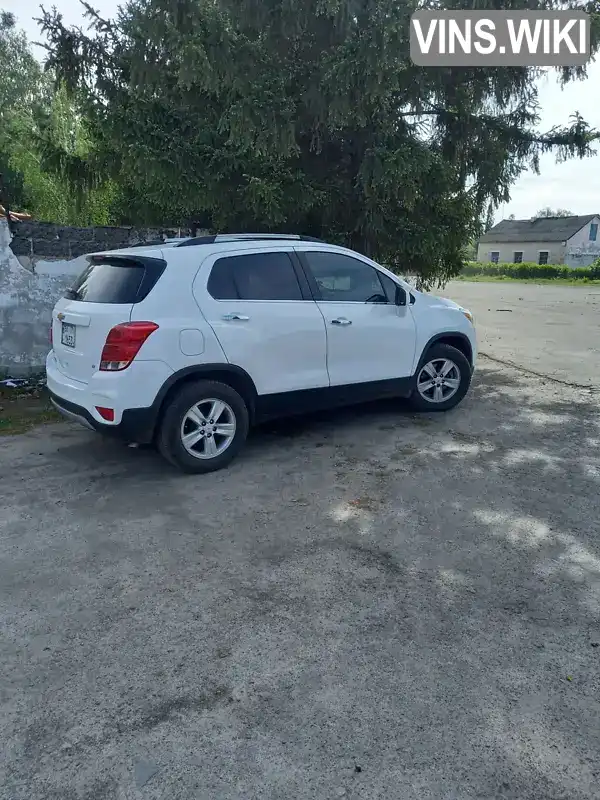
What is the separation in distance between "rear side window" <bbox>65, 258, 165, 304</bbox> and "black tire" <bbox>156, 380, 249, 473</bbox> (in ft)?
2.75

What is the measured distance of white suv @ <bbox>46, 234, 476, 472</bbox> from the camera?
468cm

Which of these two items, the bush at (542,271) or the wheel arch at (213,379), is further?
the bush at (542,271)

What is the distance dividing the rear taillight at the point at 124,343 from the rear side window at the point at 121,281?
23cm

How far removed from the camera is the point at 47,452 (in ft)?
18.4

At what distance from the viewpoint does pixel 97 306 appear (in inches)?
188

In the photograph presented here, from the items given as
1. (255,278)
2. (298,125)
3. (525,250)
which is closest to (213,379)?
(255,278)

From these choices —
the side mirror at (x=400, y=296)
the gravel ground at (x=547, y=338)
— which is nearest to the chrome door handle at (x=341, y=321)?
the side mirror at (x=400, y=296)

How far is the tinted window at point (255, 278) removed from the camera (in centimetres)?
509

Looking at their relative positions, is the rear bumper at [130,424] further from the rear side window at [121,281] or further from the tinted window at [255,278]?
the tinted window at [255,278]

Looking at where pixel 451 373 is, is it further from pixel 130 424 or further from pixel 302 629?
pixel 302 629

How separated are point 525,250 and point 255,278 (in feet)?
228

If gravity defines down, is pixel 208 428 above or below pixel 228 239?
below

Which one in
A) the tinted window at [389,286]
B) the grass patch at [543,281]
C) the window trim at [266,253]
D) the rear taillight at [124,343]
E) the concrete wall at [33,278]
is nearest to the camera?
the rear taillight at [124,343]

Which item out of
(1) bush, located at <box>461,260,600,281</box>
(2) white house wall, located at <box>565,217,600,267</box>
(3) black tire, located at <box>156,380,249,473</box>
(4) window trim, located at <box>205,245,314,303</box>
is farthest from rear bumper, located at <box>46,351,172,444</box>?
(2) white house wall, located at <box>565,217,600,267</box>
